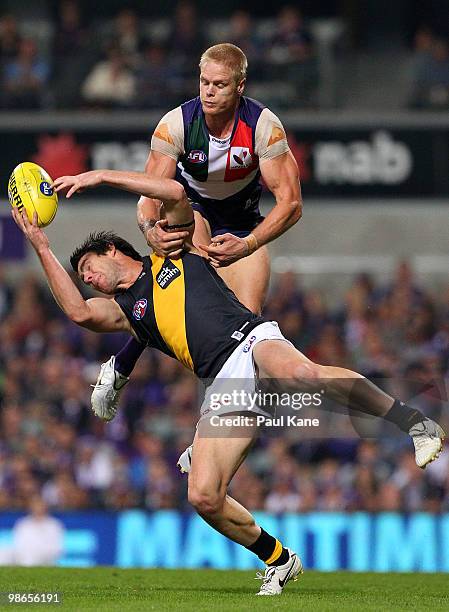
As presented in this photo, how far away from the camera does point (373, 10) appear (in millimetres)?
22438

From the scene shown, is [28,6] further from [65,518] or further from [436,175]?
[65,518]

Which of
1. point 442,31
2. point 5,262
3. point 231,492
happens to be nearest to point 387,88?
point 442,31

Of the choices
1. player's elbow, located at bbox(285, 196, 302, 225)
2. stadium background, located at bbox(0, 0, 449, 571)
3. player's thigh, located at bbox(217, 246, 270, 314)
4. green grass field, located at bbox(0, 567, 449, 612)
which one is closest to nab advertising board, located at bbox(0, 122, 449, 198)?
stadium background, located at bbox(0, 0, 449, 571)

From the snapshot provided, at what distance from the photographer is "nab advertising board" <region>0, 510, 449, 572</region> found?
14.3 m

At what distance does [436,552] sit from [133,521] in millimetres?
3222

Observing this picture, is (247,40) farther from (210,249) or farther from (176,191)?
(210,249)

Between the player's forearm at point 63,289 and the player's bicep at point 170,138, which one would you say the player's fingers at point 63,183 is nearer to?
the player's forearm at point 63,289

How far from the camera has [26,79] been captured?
19625 mm

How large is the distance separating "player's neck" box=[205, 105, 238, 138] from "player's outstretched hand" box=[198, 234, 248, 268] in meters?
0.85

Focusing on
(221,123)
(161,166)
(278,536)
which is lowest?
(278,536)

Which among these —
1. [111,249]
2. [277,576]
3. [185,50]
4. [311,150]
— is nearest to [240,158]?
[111,249]

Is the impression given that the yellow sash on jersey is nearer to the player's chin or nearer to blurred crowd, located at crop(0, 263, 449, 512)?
the player's chin

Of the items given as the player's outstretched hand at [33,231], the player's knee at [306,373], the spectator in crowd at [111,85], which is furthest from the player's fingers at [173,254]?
the spectator in crowd at [111,85]

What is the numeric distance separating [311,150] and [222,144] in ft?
32.0
